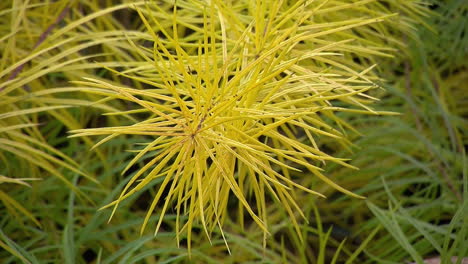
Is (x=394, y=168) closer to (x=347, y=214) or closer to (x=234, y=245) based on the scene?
(x=347, y=214)

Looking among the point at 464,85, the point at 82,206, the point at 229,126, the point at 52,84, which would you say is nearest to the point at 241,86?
the point at 229,126

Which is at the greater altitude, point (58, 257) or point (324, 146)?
point (324, 146)

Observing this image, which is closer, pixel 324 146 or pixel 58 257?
pixel 58 257

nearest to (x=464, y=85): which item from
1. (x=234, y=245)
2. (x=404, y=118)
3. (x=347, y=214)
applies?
(x=404, y=118)

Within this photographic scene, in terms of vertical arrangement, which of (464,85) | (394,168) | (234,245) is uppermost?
(464,85)

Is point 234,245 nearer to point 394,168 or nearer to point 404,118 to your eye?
point 394,168

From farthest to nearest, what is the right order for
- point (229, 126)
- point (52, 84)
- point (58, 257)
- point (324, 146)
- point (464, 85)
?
point (464, 85), point (324, 146), point (52, 84), point (58, 257), point (229, 126)

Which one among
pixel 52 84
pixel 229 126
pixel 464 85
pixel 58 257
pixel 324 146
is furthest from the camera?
pixel 464 85
